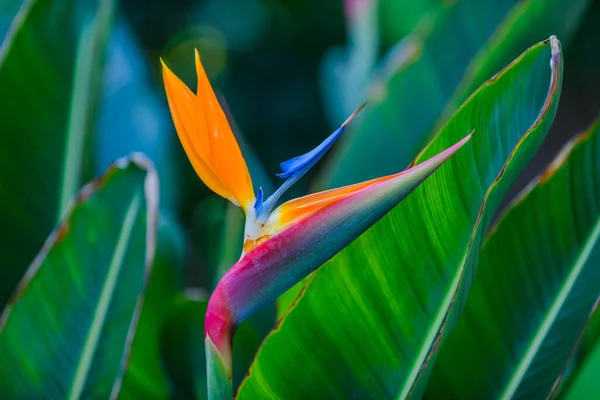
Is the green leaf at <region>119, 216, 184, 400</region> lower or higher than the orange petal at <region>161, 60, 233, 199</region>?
lower

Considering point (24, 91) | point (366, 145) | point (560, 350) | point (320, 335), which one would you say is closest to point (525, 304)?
point (560, 350)

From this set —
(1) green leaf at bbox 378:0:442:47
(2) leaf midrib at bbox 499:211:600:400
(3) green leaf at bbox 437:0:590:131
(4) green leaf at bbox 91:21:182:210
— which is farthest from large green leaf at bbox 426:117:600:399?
(1) green leaf at bbox 378:0:442:47

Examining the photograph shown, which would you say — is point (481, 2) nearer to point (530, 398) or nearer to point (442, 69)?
point (442, 69)

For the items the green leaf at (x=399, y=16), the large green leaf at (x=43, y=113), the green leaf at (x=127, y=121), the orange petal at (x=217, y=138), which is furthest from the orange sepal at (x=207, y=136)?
the green leaf at (x=399, y=16)

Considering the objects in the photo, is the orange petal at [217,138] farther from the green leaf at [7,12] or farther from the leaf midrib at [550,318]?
the green leaf at [7,12]

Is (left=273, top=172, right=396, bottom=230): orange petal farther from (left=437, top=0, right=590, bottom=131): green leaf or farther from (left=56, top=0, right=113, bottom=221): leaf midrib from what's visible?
(left=56, top=0, right=113, bottom=221): leaf midrib

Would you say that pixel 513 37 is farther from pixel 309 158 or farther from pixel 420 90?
pixel 309 158

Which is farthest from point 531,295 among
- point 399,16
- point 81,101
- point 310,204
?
point 399,16
